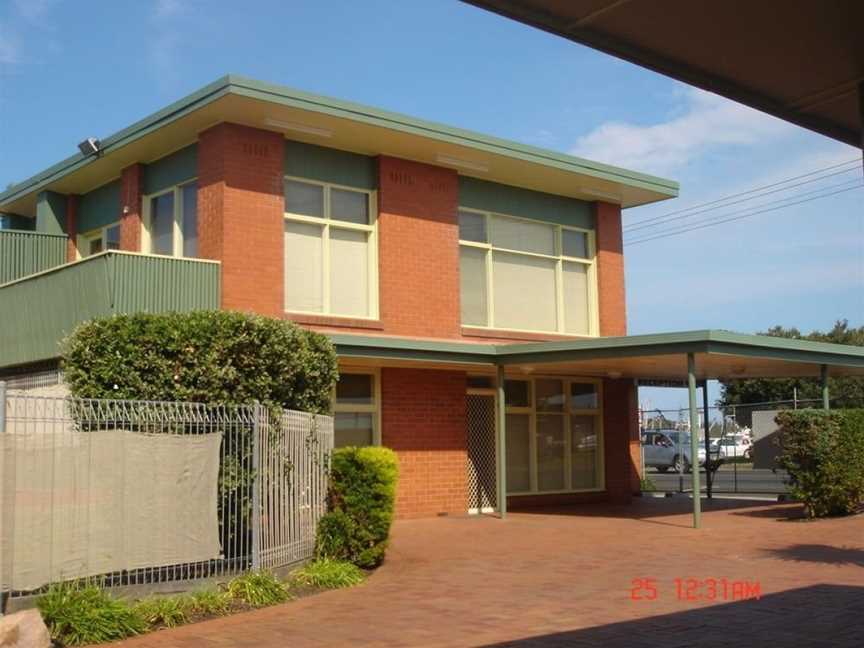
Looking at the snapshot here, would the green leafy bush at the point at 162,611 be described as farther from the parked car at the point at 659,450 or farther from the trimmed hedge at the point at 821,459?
the parked car at the point at 659,450

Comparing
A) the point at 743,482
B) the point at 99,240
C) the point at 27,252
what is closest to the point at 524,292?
the point at 99,240

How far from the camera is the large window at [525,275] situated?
67.4 ft

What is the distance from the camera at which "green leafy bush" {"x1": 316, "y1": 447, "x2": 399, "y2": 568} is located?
12.4 metres

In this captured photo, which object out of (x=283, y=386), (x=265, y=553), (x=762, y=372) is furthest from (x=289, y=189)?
(x=762, y=372)

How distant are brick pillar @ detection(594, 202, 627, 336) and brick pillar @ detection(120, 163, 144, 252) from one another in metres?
9.78

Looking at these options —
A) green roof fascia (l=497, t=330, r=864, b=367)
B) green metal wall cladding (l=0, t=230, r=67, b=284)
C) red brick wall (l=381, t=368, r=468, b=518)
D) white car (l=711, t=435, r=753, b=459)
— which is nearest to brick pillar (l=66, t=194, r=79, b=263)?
green metal wall cladding (l=0, t=230, r=67, b=284)

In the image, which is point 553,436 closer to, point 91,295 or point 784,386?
point 91,295

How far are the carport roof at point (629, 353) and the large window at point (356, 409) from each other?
1.02 m

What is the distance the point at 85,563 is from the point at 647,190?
15.8 m

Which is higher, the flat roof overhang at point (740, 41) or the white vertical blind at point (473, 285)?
the white vertical blind at point (473, 285)

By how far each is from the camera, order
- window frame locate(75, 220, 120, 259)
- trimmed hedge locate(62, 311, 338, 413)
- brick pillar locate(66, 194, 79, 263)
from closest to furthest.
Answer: trimmed hedge locate(62, 311, 338, 413) → window frame locate(75, 220, 120, 259) → brick pillar locate(66, 194, 79, 263)

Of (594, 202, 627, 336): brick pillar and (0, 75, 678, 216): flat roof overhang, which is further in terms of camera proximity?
(594, 202, 627, 336): brick pillar

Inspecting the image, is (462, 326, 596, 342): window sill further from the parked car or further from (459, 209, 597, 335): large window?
the parked car

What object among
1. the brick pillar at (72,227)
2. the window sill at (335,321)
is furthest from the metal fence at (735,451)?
the brick pillar at (72,227)
